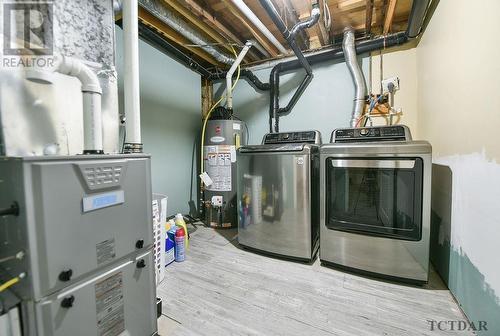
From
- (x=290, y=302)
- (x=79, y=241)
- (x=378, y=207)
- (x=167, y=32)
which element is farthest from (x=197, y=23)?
(x=290, y=302)

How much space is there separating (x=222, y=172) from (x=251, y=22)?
4.90 ft

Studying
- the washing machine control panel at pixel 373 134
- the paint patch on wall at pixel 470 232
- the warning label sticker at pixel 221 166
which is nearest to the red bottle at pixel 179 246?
the warning label sticker at pixel 221 166

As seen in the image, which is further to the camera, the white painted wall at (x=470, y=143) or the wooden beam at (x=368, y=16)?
the wooden beam at (x=368, y=16)

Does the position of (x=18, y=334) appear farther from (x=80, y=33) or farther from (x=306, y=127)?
(x=306, y=127)

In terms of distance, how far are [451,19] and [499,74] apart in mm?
682

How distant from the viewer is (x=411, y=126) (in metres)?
2.06

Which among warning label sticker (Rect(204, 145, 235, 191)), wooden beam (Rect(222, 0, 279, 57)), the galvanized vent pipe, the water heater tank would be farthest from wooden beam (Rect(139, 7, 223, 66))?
warning label sticker (Rect(204, 145, 235, 191))

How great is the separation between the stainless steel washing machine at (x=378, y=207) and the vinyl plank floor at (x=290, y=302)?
0.46ft

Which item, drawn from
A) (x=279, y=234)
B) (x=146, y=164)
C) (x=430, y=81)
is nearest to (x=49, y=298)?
(x=146, y=164)

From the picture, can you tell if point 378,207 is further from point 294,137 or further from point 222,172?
point 222,172

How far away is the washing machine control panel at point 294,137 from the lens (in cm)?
224

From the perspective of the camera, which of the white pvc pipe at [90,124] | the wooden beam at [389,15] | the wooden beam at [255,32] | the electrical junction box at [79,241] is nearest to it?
the electrical junction box at [79,241]

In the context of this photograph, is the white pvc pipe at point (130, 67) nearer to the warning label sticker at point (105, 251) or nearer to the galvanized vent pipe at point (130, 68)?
the galvanized vent pipe at point (130, 68)

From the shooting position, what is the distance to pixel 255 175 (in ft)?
6.06
